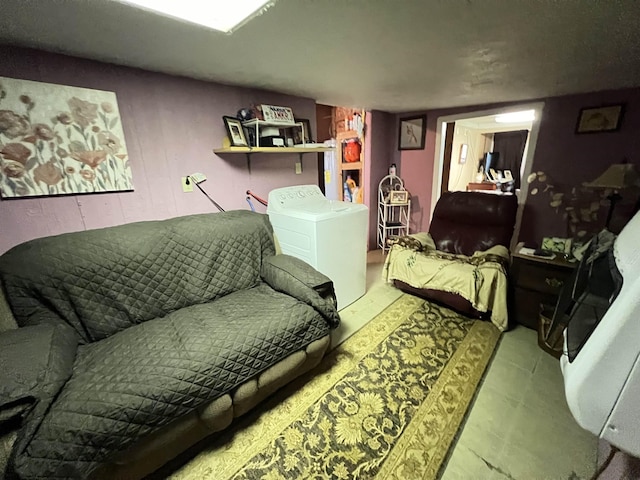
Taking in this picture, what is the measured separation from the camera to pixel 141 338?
4.58ft

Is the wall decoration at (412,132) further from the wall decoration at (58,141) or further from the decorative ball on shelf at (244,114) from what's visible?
the wall decoration at (58,141)

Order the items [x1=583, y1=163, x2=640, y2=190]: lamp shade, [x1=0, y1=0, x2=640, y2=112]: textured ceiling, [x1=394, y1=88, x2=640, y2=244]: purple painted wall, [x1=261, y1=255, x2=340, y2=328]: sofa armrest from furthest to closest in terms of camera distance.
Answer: [x1=394, y1=88, x2=640, y2=244]: purple painted wall, [x1=583, y1=163, x2=640, y2=190]: lamp shade, [x1=261, y1=255, x2=340, y2=328]: sofa armrest, [x1=0, y1=0, x2=640, y2=112]: textured ceiling

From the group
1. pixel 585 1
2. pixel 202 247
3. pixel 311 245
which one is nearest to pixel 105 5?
pixel 202 247

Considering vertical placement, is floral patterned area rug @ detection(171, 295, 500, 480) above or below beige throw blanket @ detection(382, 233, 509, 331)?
below

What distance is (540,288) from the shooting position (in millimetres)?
2066

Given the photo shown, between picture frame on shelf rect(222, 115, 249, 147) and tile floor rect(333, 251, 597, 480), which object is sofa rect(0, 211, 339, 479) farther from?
tile floor rect(333, 251, 597, 480)

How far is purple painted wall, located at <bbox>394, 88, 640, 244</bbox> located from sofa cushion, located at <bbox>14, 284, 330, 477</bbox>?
2812mm

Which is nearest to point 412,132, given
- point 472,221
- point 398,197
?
point 398,197

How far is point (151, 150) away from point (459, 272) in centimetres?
255

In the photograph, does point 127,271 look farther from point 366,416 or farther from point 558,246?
point 558,246

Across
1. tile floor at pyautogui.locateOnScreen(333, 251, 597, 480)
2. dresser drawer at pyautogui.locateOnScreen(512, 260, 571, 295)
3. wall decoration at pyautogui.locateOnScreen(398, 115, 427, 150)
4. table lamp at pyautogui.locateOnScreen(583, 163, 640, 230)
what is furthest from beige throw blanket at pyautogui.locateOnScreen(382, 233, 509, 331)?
wall decoration at pyautogui.locateOnScreen(398, 115, 427, 150)

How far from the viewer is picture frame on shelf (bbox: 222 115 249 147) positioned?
2.11 metres

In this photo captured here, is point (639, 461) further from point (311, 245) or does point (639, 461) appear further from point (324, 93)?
point (324, 93)

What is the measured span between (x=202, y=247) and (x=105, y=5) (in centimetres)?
129
